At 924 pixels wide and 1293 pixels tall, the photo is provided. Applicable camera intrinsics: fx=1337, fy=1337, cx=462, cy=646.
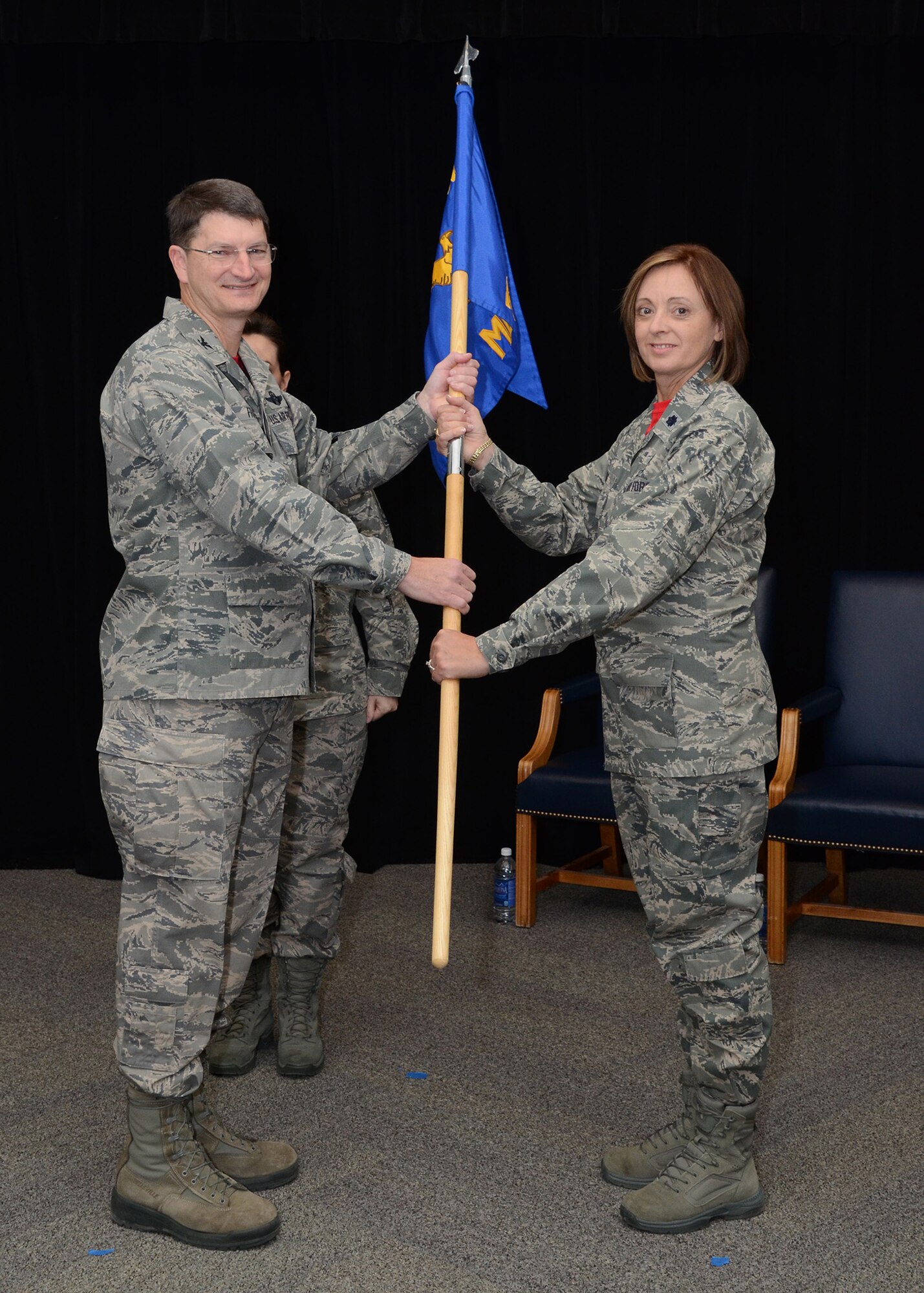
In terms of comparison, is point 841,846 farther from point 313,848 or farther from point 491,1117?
point 313,848

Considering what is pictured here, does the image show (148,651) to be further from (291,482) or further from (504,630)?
(504,630)

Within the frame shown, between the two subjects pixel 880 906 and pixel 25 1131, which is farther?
pixel 880 906

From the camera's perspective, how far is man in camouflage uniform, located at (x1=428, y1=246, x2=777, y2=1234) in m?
2.24

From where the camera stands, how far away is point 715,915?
2336 millimetres

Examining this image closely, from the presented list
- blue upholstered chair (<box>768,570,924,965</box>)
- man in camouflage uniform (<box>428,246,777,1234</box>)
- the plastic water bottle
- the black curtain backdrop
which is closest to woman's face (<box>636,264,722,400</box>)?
man in camouflage uniform (<box>428,246,777,1234</box>)

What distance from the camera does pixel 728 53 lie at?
4.54 meters

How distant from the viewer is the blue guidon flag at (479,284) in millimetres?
2605

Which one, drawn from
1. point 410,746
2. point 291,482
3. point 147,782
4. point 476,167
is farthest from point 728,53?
point 147,782

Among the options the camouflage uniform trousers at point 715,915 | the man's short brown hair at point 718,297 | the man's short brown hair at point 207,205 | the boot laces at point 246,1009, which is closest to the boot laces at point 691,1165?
the camouflage uniform trousers at point 715,915

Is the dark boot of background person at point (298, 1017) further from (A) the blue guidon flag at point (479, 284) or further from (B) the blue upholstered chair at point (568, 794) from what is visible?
(A) the blue guidon flag at point (479, 284)

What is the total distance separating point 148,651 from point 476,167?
1.19 m

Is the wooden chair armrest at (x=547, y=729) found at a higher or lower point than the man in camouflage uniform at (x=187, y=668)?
lower

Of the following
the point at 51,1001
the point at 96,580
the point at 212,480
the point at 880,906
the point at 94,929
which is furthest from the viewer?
the point at 96,580

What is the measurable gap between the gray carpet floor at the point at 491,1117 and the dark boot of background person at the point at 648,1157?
36 mm
